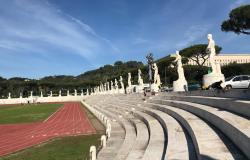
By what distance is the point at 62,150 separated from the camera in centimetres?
1647

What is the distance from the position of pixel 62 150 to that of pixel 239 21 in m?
41.5

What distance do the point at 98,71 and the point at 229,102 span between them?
187 m

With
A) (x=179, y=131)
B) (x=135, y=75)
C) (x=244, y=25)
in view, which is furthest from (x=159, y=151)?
(x=135, y=75)

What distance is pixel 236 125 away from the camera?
25.7ft

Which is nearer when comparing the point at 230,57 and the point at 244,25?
the point at 244,25

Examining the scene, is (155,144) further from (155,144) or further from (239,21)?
(239,21)

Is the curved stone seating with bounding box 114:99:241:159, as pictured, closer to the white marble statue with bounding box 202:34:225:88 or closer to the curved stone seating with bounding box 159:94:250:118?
the curved stone seating with bounding box 159:94:250:118

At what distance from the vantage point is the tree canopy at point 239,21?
50406mm

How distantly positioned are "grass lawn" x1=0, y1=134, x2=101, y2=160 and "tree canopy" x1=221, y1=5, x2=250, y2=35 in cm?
3654

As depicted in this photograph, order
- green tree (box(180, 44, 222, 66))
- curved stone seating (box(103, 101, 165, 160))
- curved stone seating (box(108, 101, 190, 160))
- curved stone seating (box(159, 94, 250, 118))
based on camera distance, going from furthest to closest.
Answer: green tree (box(180, 44, 222, 66))
curved stone seating (box(103, 101, 165, 160))
curved stone seating (box(159, 94, 250, 118))
curved stone seating (box(108, 101, 190, 160))

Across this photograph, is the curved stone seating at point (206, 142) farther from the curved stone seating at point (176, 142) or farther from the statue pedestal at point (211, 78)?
the statue pedestal at point (211, 78)

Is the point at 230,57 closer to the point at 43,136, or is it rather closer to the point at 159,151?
the point at 43,136

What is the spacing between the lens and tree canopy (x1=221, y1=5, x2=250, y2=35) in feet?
165

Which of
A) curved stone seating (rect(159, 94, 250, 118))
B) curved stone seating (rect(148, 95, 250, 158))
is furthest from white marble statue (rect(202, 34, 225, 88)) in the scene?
curved stone seating (rect(148, 95, 250, 158))
